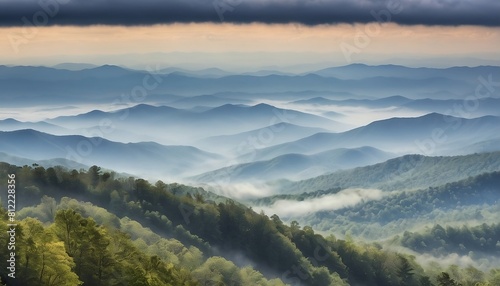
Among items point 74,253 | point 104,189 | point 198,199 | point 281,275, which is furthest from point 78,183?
point 74,253

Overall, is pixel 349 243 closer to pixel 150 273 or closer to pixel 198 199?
pixel 198 199

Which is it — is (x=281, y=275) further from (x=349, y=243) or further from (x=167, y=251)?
(x=167, y=251)

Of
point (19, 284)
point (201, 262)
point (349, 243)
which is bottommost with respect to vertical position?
point (19, 284)

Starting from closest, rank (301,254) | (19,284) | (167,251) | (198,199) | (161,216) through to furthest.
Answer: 1. (19,284)
2. (167,251)
3. (161,216)
4. (301,254)
5. (198,199)

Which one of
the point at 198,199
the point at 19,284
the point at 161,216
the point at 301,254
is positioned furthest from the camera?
the point at 198,199

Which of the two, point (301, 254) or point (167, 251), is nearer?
point (167, 251)

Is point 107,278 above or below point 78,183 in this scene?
below

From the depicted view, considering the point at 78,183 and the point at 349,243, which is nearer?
the point at 78,183

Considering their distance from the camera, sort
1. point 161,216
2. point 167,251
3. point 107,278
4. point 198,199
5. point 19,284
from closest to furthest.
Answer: point 19,284, point 107,278, point 167,251, point 161,216, point 198,199

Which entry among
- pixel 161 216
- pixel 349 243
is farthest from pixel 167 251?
pixel 349 243
